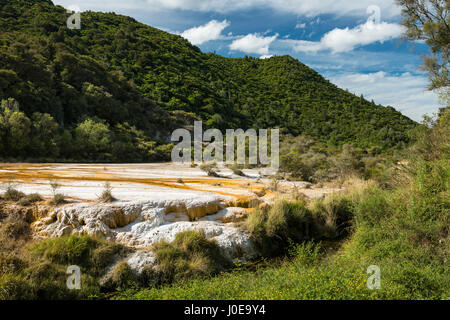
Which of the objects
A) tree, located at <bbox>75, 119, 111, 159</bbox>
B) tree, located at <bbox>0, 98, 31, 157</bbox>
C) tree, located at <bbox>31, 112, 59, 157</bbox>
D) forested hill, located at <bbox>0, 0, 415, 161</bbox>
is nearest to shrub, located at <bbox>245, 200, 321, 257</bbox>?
tree, located at <bbox>0, 98, 31, 157</bbox>

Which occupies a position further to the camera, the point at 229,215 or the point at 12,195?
the point at 229,215

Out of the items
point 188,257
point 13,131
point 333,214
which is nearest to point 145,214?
point 188,257

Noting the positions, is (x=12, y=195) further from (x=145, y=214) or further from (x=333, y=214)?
(x=333, y=214)

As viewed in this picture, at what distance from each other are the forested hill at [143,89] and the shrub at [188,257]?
17098 mm

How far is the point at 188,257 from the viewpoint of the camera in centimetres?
746

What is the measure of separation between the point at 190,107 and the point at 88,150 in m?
22.6

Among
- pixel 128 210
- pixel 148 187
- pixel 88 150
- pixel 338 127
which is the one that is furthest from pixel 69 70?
pixel 338 127

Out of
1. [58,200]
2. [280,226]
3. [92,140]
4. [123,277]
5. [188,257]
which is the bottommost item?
[123,277]

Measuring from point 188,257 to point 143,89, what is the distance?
40.3 meters

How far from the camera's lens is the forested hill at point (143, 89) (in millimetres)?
25641

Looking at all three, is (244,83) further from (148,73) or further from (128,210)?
(128,210)

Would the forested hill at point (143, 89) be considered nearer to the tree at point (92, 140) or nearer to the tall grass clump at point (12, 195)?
the tree at point (92, 140)
